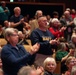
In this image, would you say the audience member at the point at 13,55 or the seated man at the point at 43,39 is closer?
the audience member at the point at 13,55

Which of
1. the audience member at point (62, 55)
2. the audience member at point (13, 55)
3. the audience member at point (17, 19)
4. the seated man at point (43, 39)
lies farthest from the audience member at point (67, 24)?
the audience member at point (13, 55)

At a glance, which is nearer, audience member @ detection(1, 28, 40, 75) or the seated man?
audience member @ detection(1, 28, 40, 75)

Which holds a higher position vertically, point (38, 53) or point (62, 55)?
point (38, 53)

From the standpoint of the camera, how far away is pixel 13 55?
484 centimetres

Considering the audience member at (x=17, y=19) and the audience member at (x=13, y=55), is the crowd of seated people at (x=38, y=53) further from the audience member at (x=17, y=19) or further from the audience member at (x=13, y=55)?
the audience member at (x=17, y=19)

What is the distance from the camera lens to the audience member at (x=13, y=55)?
4786mm

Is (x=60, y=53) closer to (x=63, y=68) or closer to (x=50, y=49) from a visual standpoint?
(x=63, y=68)

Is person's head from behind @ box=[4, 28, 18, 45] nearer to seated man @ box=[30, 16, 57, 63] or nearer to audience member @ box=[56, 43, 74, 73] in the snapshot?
seated man @ box=[30, 16, 57, 63]

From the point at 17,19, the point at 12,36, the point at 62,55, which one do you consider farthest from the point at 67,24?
the point at 12,36

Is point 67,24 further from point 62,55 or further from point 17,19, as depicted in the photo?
point 62,55

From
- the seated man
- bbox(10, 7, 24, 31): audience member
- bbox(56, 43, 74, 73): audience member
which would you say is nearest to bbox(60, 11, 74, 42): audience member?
bbox(10, 7, 24, 31): audience member

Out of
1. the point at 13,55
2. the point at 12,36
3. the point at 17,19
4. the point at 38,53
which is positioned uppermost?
the point at 12,36

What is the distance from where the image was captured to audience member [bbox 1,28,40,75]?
4.79 meters

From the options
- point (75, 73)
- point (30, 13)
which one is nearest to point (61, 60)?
point (75, 73)
